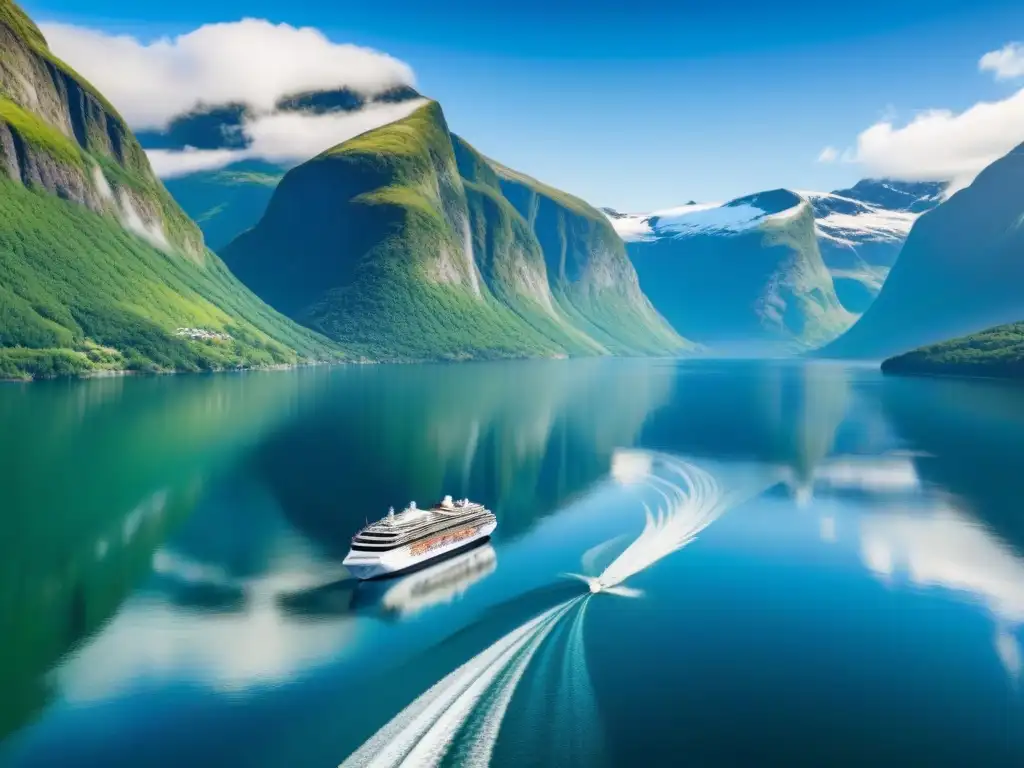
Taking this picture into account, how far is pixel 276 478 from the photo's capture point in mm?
89375

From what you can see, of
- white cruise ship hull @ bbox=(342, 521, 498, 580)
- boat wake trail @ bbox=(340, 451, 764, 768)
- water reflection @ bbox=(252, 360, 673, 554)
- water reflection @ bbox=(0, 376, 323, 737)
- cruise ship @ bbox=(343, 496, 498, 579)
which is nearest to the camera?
boat wake trail @ bbox=(340, 451, 764, 768)

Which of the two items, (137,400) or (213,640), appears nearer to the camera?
(213,640)

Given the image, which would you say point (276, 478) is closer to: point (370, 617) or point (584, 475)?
point (584, 475)

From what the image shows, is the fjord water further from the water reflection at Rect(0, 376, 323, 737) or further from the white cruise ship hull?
the white cruise ship hull

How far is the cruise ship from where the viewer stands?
178 feet

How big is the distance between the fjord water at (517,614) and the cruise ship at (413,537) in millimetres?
1457

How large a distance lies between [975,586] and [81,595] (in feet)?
184

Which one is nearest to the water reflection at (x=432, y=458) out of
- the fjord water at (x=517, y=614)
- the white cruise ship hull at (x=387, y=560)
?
the fjord water at (x=517, y=614)

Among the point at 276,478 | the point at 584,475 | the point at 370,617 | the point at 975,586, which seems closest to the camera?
the point at 370,617

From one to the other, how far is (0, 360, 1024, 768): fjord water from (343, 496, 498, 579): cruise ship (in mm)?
1457

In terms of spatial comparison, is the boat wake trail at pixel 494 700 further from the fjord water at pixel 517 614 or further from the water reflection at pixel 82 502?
the water reflection at pixel 82 502

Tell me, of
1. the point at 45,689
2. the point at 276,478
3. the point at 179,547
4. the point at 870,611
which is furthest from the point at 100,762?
the point at 276,478

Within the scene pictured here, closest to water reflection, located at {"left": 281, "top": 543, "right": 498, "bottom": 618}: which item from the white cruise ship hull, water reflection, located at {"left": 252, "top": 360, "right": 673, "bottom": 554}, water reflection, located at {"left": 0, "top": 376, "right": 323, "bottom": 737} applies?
the white cruise ship hull

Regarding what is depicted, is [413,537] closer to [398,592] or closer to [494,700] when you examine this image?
[398,592]
